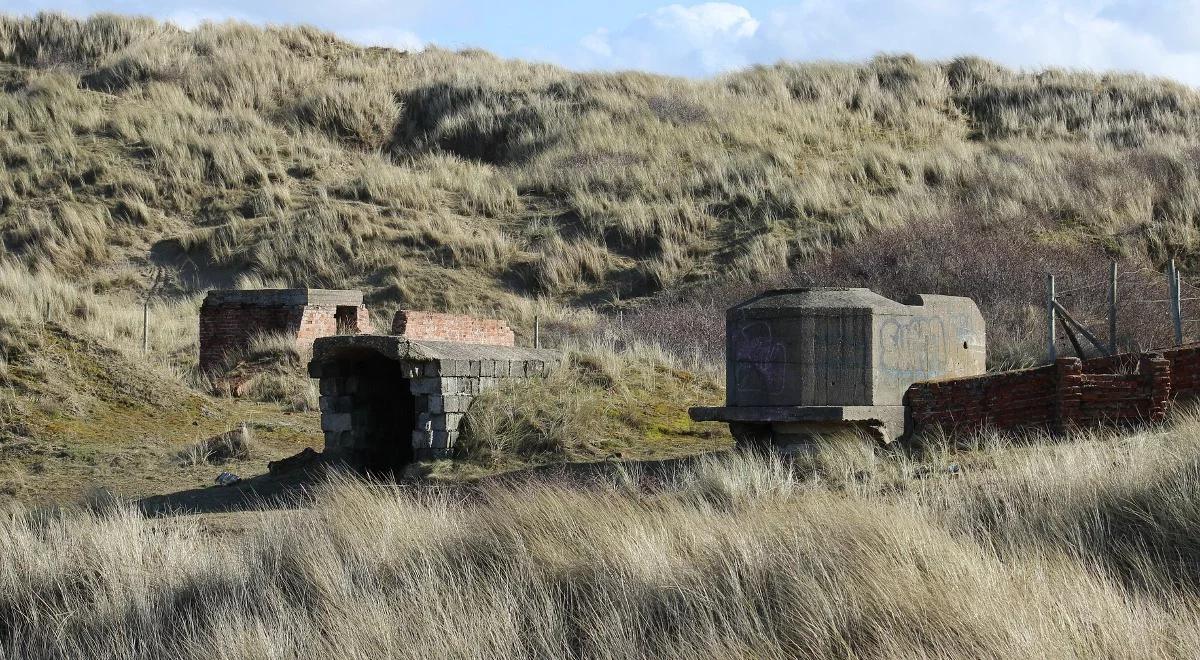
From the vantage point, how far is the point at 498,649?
6.16m

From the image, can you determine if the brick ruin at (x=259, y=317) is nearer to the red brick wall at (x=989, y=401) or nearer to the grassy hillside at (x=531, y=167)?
the grassy hillside at (x=531, y=167)

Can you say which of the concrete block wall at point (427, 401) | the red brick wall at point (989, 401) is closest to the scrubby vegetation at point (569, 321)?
the concrete block wall at point (427, 401)

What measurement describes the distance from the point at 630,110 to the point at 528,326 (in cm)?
1251

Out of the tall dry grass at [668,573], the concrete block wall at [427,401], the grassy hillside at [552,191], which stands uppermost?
the grassy hillside at [552,191]

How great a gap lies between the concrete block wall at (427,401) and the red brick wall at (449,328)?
16.1 ft

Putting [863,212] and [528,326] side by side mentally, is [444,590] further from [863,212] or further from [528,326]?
[863,212]

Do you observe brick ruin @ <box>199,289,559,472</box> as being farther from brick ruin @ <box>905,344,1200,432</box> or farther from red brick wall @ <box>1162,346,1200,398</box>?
red brick wall @ <box>1162,346,1200,398</box>

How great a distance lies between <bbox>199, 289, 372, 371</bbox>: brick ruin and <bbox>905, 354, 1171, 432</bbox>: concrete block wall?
1175cm

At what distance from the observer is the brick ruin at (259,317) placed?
68.1 ft

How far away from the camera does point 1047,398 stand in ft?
36.7

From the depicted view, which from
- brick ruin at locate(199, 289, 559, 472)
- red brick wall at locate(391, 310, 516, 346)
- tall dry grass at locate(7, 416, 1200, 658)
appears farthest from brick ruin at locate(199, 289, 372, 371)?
tall dry grass at locate(7, 416, 1200, 658)

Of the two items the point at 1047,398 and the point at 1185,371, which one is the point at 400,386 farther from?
the point at 1185,371

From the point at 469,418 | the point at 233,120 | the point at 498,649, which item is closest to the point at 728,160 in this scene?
the point at 233,120

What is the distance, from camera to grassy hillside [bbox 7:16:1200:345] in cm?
2777
